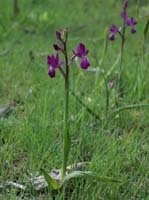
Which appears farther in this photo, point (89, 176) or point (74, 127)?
point (74, 127)

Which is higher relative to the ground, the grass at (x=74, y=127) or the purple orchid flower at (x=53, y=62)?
the purple orchid flower at (x=53, y=62)

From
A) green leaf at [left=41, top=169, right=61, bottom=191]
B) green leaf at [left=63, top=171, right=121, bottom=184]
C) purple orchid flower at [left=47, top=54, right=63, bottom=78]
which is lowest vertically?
green leaf at [left=41, top=169, right=61, bottom=191]

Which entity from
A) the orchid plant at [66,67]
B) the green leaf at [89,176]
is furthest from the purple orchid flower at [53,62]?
the green leaf at [89,176]

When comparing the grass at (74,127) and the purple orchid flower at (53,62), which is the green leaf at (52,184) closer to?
the grass at (74,127)

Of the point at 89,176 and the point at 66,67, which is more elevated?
the point at 66,67

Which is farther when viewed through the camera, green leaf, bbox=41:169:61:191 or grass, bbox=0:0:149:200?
grass, bbox=0:0:149:200

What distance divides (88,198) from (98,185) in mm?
79

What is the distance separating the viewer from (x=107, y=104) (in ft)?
8.51

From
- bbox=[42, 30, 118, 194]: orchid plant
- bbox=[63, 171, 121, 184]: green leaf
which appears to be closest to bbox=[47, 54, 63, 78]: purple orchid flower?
bbox=[42, 30, 118, 194]: orchid plant

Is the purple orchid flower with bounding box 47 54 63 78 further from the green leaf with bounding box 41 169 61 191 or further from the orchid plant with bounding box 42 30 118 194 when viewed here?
the green leaf with bounding box 41 169 61 191

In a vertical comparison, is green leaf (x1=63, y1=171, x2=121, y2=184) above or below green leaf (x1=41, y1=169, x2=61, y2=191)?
above

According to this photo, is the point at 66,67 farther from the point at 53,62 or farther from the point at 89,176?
the point at 89,176

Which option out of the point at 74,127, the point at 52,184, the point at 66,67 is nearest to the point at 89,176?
the point at 52,184

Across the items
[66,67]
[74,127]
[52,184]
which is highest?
[66,67]
